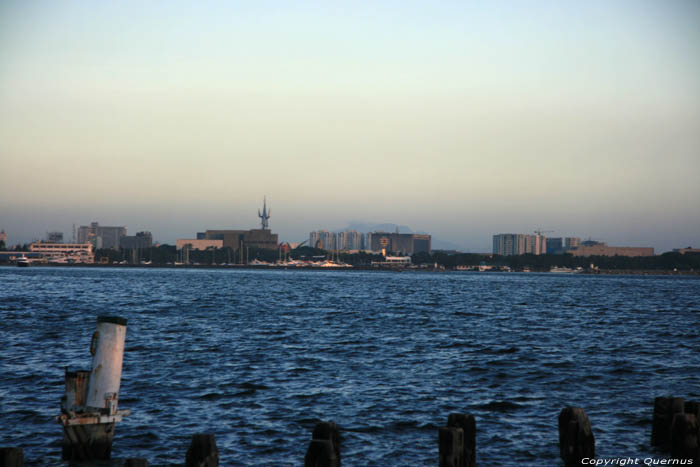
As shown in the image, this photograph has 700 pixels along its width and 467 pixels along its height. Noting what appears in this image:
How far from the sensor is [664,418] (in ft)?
52.8

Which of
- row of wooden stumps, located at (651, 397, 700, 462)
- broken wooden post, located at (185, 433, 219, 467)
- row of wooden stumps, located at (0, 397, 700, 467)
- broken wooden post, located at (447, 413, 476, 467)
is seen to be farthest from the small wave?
broken wooden post, located at (185, 433, 219, 467)

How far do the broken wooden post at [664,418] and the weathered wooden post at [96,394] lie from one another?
9.93m

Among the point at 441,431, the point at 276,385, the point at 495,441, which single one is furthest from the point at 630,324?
the point at 441,431

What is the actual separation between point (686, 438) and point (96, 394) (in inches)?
373

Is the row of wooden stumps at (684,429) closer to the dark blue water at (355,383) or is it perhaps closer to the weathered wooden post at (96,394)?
the dark blue water at (355,383)

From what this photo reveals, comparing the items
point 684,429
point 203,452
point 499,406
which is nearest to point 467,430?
point 684,429

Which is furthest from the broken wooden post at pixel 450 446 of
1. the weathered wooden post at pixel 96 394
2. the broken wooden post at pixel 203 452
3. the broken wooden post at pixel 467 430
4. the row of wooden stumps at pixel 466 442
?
the weathered wooden post at pixel 96 394

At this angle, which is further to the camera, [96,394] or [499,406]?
[499,406]

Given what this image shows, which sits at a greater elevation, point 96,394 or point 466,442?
point 96,394

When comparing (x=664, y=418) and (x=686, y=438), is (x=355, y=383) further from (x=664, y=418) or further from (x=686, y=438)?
(x=686, y=438)

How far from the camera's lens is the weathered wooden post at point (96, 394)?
12.9 m

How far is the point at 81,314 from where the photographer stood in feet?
180

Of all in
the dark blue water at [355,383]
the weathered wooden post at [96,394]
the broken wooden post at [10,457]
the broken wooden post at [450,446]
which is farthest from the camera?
the dark blue water at [355,383]

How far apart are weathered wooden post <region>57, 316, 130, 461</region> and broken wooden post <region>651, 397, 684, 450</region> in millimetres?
9934
